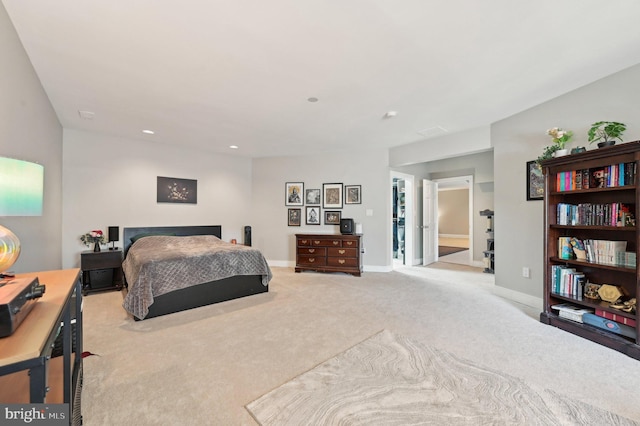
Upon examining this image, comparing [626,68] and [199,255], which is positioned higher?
[626,68]

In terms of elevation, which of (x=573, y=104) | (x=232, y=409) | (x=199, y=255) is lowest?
(x=232, y=409)

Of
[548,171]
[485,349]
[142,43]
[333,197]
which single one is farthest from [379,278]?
[142,43]

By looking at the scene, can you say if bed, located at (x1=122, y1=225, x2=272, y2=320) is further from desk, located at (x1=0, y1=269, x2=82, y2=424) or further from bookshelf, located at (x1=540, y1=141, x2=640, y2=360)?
bookshelf, located at (x1=540, y1=141, x2=640, y2=360)

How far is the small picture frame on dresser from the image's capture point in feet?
18.8

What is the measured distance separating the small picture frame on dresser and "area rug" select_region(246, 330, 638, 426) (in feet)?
12.3

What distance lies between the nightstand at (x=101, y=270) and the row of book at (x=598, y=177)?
577cm

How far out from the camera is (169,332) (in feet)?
8.55

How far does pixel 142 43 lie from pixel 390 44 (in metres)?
1.90

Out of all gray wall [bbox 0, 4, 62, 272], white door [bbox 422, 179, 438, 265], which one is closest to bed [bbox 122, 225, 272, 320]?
gray wall [bbox 0, 4, 62, 272]

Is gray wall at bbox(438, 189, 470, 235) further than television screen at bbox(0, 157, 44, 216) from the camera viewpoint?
Yes

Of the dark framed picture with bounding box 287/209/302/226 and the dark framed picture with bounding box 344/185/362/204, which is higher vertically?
the dark framed picture with bounding box 344/185/362/204

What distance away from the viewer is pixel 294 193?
5828 mm

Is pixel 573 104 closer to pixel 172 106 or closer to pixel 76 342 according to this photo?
pixel 172 106

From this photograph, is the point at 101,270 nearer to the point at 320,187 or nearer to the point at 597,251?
the point at 320,187
